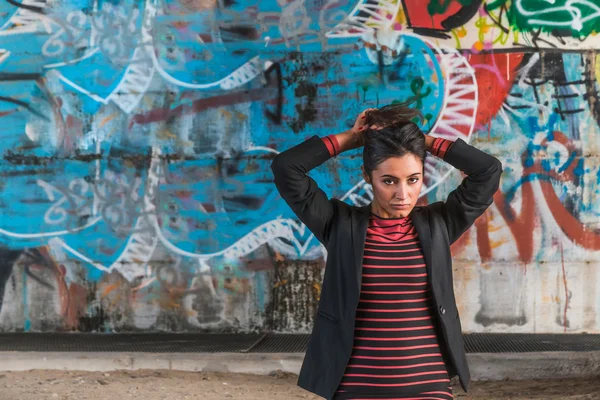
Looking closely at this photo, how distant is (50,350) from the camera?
6223mm

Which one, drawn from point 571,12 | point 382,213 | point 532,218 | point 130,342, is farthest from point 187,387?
point 571,12

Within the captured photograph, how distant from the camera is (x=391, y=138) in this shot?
2975 millimetres

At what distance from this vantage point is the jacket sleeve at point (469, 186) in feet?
10.1

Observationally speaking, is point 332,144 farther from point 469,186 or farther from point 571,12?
point 571,12

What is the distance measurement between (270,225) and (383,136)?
11.9ft

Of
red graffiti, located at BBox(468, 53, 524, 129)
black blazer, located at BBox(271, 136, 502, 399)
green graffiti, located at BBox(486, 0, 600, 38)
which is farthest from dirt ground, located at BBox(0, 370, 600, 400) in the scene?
black blazer, located at BBox(271, 136, 502, 399)

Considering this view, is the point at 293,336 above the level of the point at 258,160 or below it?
below

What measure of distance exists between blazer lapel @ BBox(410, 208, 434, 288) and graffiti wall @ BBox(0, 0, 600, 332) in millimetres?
3421

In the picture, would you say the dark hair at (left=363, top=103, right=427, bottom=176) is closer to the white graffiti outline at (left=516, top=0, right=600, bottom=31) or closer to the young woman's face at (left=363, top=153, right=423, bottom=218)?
the young woman's face at (left=363, top=153, right=423, bottom=218)

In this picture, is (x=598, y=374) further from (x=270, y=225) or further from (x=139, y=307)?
(x=139, y=307)

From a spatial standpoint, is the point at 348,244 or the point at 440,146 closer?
the point at 348,244

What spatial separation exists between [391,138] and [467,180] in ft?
1.28

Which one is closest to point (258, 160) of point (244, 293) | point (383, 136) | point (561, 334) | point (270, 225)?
point (270, 225)

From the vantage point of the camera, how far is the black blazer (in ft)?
9.53
